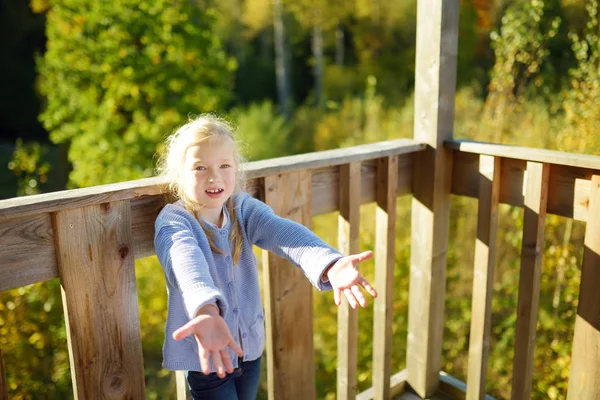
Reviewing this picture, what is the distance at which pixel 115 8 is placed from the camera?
9.45 m

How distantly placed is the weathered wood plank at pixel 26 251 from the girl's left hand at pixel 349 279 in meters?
0.74

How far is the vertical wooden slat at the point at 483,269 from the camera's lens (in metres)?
2.11

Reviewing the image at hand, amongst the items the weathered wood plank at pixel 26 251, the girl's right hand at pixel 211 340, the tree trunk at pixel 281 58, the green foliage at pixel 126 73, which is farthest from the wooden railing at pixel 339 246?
the tree trunk at pixel 281 58

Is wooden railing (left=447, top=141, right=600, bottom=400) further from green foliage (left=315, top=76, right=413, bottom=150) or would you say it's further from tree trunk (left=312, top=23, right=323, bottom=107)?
tree trunk (left=312, top=23, right=323, bottom=107)

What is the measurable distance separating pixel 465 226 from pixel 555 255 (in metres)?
1.41

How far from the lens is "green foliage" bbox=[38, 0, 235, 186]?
9711mm

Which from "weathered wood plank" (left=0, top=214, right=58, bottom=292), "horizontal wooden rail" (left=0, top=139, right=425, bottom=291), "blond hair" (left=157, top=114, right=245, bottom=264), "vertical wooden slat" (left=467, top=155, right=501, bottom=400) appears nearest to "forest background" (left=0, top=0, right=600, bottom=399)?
"vertical wooden slat" (left=467, top=155, right=501, bottom=400)

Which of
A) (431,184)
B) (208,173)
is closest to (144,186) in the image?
(208,173)

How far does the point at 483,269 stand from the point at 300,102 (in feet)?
55.8

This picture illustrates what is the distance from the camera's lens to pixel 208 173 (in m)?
1.50

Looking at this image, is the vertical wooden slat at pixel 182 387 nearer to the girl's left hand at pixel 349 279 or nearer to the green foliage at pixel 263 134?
the girl's left hand at pixel 349 279

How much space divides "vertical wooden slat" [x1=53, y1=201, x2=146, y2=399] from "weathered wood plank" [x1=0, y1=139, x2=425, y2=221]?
37mm

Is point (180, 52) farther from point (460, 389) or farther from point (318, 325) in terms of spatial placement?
point (460, 389)

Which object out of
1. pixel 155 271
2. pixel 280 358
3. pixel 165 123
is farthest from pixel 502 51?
pixel 165 123
